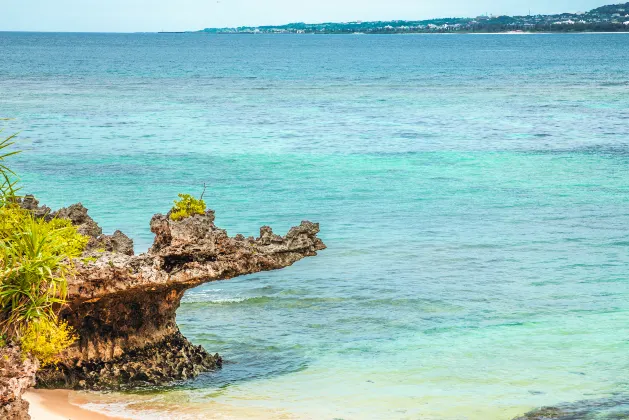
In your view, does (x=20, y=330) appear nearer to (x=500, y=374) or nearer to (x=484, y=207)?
(x=500, y=374)

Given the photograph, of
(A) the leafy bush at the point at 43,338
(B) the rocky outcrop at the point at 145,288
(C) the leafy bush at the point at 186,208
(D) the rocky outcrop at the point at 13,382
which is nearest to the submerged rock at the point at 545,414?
(B) the rocky outcrop at the point at 145,288

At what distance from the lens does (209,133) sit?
129ft

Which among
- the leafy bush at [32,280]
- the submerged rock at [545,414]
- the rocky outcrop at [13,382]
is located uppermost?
the leafy bush at [32,280]

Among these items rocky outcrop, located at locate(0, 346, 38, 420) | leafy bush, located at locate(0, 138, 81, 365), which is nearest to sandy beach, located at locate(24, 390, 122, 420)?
leafy bush, located at locate(0, 138, 81, 365)

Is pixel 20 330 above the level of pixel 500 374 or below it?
above

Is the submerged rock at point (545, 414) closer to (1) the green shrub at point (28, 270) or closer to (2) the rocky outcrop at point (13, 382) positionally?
(1) the green shrub at point (28, 270)

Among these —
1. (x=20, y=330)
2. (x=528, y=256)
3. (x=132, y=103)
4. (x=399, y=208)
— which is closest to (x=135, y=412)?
(x=20, y=330)

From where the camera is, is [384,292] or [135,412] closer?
[135,412]

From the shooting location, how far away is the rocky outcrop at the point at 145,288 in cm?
982

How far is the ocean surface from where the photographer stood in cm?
1159

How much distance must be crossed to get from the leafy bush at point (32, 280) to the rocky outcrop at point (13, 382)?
9.9 inches

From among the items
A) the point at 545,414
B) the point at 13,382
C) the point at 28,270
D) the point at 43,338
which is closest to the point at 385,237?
the point at 545,414

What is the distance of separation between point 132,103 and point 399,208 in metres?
32.3

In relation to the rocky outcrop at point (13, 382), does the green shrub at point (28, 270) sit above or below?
above
